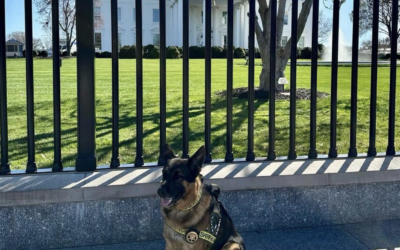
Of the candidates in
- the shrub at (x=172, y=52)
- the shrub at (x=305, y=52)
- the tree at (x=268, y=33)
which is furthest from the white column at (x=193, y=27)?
the tree at (x=268, y=33)

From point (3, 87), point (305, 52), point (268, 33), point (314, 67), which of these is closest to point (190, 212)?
point (3, 87)

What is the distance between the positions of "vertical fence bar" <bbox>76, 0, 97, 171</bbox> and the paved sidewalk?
828mm

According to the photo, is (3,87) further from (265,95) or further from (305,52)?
(305,52)

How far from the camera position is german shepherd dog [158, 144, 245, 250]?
340 centimetres

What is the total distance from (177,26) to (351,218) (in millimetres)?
43810

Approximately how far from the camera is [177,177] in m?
3.40

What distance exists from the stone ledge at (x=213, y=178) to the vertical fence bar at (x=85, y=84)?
0.60 ft

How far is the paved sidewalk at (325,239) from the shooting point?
14.3 feet

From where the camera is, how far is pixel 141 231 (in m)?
4.43

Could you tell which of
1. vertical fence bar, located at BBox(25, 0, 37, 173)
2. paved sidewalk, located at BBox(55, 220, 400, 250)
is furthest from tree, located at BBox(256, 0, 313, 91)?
vertical fence bar, located at BBox(25, 0, 37, 173)

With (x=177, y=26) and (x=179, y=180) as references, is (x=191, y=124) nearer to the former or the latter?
(x=179, y=180)

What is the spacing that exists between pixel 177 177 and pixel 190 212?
0.92 feet

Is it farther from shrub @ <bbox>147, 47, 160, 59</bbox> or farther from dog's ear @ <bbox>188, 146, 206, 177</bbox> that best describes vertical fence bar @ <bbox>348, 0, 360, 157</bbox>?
shrub @ <bbox>147, 47, 160, 59</bbox>

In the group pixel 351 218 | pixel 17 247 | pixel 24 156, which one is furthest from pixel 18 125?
pixel 351 218
